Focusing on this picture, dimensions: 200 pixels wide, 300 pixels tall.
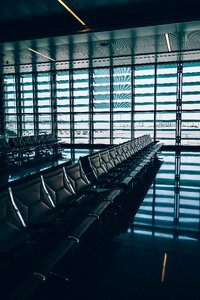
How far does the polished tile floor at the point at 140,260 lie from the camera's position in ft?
6.17

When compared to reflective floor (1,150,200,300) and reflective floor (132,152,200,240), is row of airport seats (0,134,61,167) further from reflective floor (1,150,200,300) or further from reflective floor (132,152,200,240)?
reflective floor (1,150,200,300)

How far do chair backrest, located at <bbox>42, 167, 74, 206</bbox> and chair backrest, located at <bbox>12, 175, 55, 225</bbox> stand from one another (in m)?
0.11

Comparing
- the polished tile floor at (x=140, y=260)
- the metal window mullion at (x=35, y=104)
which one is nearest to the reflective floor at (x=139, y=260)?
the polished tile floor at (x=140, y=260)

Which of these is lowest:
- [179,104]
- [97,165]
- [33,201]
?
[33,201]

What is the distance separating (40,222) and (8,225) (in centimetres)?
28

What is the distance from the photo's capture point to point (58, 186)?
262 cm

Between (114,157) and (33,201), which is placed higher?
(114,157)

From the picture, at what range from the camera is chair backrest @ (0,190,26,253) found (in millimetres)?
1696

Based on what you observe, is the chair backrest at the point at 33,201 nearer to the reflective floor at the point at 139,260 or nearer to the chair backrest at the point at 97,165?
the reflective floor at the point at 139,260

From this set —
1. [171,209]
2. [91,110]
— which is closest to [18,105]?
[91,110]

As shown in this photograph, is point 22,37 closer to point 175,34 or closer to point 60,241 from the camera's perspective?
point 175,34

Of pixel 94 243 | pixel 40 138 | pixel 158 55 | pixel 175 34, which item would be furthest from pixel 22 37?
pixel 94 243

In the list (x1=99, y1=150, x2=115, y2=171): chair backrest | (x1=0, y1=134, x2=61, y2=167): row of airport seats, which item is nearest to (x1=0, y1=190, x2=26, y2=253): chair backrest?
(x1=99, y1=150, x2=115, y2=171): chair backrest

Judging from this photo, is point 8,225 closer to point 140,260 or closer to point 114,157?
point 140,260
